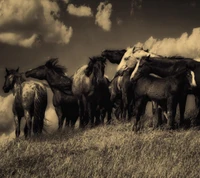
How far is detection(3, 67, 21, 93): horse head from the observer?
15.3 metres

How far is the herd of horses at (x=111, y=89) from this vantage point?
44.5ft

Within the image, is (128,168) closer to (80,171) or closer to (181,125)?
(80,171)

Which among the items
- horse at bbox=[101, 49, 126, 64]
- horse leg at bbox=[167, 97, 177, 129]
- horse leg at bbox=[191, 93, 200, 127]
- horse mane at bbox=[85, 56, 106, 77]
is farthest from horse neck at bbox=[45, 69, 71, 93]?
horse leg at bbox=[191, 93, 200, 127]

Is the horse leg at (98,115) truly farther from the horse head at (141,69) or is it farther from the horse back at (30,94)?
the horse head at (141,69)

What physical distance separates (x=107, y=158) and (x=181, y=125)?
4.28 m

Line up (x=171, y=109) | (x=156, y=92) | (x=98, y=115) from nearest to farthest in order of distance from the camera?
(x=171, y=109)
(x=156, y=92)
(x=98, y=115)

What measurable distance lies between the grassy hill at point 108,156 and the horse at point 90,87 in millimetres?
2169

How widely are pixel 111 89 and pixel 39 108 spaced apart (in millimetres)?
3832

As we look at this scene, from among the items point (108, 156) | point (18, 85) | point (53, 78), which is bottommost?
point (108, 156)

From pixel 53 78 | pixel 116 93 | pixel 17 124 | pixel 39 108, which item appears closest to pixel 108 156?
pixel 39 108

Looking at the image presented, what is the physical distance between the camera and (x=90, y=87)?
15.6 metres

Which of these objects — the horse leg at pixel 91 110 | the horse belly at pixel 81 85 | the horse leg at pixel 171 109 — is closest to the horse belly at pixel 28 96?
the horse belly at pixel 81 85

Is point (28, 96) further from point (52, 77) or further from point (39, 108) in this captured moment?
point (52, 77)

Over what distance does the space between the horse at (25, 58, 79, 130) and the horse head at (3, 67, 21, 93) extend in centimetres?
97
